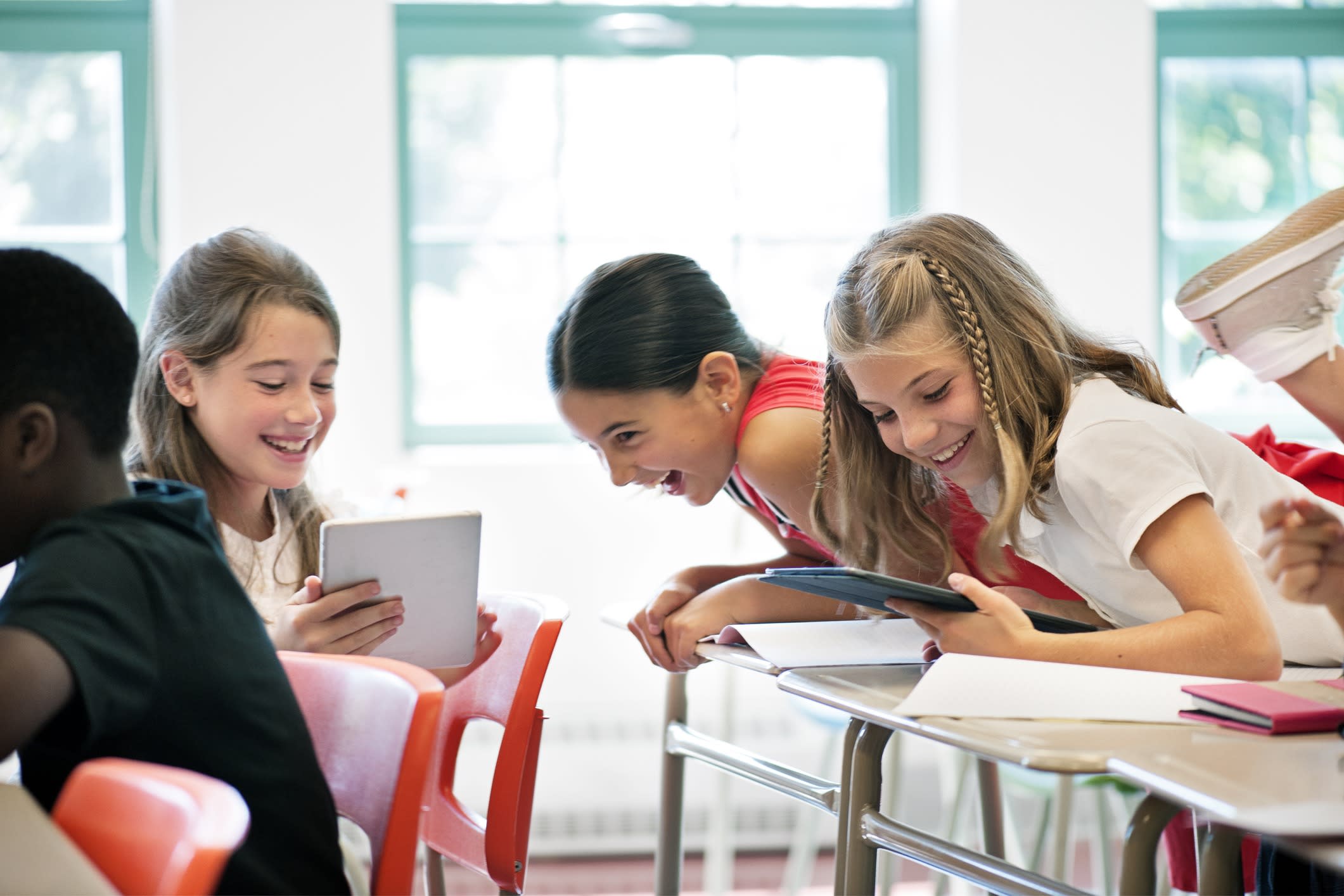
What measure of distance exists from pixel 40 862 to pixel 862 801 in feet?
2.62

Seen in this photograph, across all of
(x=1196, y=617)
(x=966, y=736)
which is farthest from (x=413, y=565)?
(x=1196, y=617)

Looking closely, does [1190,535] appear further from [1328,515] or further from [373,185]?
[373,185]

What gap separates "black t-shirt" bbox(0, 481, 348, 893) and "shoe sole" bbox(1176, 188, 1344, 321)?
124 cm

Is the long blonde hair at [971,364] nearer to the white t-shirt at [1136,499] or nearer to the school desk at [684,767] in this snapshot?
the white t-shirt at [1136,499]

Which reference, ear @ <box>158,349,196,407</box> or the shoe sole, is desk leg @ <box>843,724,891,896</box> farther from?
ear @ <box>158,349,196,407</box>

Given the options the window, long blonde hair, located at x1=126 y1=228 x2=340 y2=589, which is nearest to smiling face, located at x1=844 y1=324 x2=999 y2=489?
long blonde hair, located at x1=126 y1=228 x2=340 y2=589

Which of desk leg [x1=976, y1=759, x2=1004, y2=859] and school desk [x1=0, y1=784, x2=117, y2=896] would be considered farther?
desk leg [x1=976, y1=759, x2=1004, y2=859]

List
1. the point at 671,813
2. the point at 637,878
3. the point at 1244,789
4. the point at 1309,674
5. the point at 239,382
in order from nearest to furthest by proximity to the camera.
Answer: the point at 1244,789 → the point at 1309,674 → the point at 239,382 → the point at 671,813 → the point at 637,878

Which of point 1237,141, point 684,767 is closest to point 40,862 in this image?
point 684,767

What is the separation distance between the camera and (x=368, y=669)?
3.48 ft

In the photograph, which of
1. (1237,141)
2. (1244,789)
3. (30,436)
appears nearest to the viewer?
(1244,789)

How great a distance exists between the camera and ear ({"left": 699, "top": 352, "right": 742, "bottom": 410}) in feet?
5.76

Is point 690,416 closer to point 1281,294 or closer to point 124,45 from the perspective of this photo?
point 1281,294

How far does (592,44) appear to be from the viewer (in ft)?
10.3
